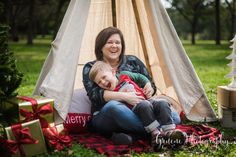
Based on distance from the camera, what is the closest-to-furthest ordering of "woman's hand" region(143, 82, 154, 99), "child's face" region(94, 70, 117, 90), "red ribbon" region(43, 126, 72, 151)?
"red ribbon" region(43, 126, 72, 151), "child's face" region(94, 70, 117, 90), "woman's hand" region(143, 82, 154, 99)

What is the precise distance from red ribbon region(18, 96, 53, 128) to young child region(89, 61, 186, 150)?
0.70 meters

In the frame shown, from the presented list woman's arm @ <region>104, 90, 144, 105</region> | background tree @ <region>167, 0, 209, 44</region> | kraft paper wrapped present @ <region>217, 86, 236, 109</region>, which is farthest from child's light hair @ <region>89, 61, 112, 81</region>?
background tree @ <region>167, 0, 209, 44</region>

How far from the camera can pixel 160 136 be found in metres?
3.98

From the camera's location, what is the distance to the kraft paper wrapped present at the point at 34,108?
3.94 metres

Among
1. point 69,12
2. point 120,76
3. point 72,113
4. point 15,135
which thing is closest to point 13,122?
point 15,135

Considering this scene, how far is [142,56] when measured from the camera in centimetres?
595

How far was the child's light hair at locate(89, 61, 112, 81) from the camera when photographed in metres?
4.56

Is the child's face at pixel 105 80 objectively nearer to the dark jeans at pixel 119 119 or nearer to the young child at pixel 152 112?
the young child at pixel 152 112

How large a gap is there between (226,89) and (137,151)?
5.57ft

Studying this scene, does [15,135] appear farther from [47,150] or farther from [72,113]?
[72,113]

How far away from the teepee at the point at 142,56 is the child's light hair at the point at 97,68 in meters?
0.24

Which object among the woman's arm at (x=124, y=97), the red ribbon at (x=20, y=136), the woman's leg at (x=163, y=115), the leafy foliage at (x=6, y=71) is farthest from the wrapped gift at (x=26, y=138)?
the woman's leg at (x=163, y=115)

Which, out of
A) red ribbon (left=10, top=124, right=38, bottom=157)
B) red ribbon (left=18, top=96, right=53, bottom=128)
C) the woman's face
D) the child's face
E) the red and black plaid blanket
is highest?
the woman's face

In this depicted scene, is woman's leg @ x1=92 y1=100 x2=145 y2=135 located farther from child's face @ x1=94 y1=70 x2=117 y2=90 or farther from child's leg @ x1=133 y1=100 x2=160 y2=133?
child's face @ x1=94 y1=70 x2=117 y2=90
